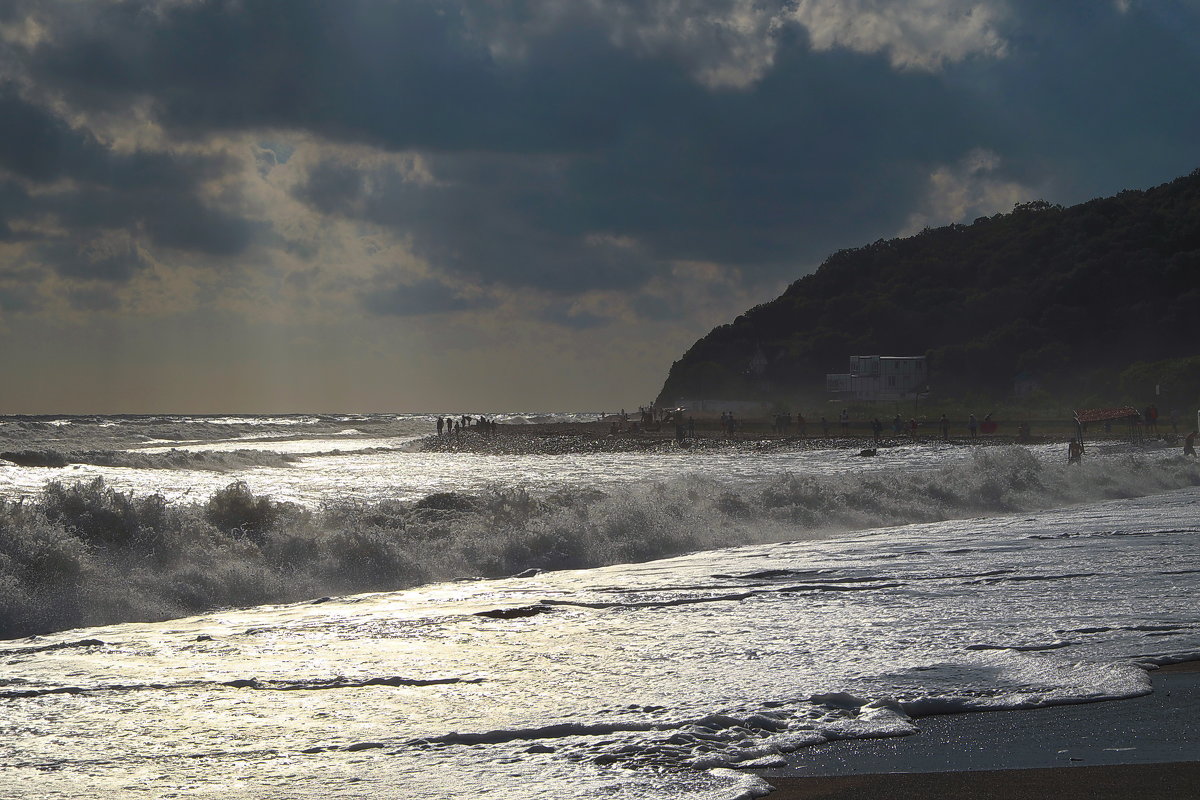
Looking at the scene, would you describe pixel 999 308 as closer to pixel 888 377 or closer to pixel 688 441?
pixel 888 377

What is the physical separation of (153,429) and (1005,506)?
83.6 metres

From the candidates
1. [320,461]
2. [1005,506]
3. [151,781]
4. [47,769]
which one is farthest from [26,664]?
[320,461]

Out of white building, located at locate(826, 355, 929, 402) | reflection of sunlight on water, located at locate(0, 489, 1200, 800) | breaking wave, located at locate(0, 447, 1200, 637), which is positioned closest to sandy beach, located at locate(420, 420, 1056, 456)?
white building, located at locate(826, 355, 929, 402)

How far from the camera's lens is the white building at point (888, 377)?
97188mm

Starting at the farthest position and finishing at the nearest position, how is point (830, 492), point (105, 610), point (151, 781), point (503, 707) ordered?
point (830, 492) → point (105, 610) → point (503, 707) → point (151, 781)

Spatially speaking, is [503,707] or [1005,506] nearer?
[503,707]

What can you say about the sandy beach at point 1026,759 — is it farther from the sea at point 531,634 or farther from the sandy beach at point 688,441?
the sandy beach at point 688,441

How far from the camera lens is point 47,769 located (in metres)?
4.55

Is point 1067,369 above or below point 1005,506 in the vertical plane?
above

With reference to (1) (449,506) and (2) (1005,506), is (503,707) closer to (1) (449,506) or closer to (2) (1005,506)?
(1) (449,506)

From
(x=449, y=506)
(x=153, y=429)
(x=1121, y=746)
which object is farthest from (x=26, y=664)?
(x=153, y=429)

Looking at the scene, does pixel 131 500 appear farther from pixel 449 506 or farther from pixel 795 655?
pixel 795 655

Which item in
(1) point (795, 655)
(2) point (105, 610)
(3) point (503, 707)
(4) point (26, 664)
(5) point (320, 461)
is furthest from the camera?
(5) point (320, 461)

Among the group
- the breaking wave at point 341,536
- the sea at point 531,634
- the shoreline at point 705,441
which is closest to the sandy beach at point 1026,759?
the sea at point 531,634
